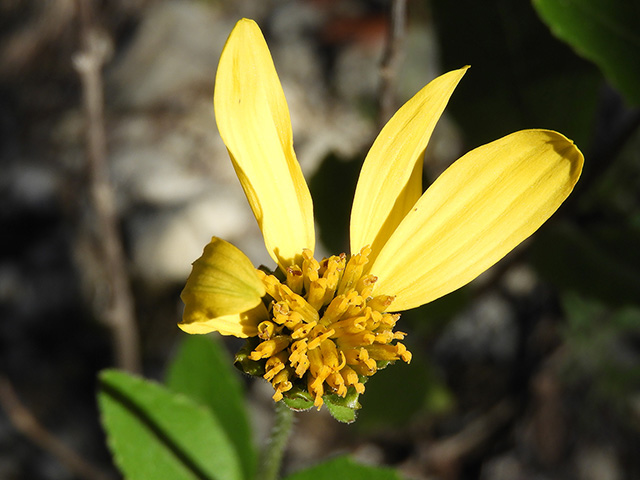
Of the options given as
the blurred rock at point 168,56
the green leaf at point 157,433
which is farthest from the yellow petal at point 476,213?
the blurred rock at point 168,56

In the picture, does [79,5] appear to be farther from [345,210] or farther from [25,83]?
[25,83]

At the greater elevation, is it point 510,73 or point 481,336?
point 510,73

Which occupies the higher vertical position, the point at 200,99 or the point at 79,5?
the point at 79,5

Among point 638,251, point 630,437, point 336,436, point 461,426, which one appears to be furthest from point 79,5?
point 630,437

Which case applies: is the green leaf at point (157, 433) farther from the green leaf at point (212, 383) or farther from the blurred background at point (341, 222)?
the blurred background at point (341, 222)

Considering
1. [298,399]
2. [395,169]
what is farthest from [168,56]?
[298,399]

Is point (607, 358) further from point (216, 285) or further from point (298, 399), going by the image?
point (216, 285)

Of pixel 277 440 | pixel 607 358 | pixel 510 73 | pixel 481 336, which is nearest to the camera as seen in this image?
pixel 277 440
